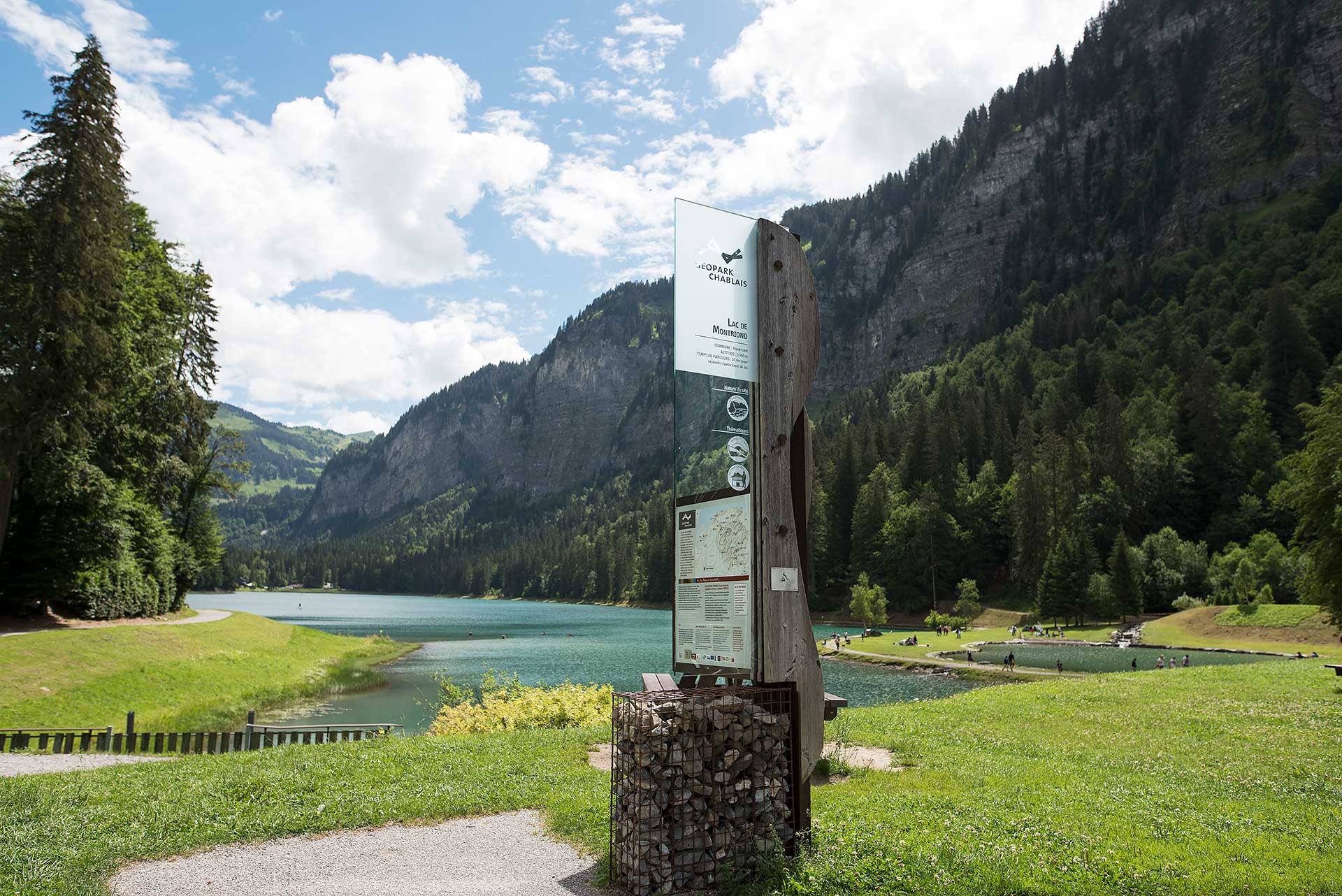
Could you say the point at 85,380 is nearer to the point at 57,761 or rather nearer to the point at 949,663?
the point at 57,761

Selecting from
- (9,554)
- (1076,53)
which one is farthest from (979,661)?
(1076,53)

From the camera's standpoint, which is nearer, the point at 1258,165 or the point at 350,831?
the point at 350,831

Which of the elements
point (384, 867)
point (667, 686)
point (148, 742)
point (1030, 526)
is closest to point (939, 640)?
point (1030, 526)

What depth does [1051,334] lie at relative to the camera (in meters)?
137

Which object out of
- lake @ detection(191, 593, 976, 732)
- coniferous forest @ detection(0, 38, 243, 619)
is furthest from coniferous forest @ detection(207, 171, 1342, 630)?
coniferous forest @ detection(0, 38, 243, 619)

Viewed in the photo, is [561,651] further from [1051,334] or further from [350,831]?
[1051,334]

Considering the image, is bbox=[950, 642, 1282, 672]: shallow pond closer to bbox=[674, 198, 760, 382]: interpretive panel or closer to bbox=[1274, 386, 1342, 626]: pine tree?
bbox=[1274, 386, 1342, 626]: pine tree

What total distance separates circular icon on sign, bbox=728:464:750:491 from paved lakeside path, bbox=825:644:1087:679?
35001mm

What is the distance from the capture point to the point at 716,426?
7520 millimetres

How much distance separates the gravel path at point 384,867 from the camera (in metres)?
6.45

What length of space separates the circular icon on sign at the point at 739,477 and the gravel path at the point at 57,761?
11.3m

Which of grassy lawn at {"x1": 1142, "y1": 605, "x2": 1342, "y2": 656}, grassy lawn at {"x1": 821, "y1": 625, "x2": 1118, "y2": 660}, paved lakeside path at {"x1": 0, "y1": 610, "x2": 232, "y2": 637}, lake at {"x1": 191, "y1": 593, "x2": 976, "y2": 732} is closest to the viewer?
paved lakeside path at {"x1": 0, "y1": 610, "x2": 232, "y2": 637}

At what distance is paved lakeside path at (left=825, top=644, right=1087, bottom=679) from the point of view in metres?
39.3

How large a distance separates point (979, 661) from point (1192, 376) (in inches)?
2664
